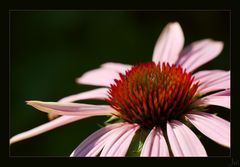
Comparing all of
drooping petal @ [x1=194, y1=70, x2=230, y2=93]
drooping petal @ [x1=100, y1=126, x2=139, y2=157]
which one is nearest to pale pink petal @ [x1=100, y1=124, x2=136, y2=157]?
drooping petal @ [x1=100, y1=126, x2=139, y2=157]

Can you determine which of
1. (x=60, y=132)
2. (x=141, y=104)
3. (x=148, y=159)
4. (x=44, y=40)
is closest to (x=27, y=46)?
(x=44, y=40)

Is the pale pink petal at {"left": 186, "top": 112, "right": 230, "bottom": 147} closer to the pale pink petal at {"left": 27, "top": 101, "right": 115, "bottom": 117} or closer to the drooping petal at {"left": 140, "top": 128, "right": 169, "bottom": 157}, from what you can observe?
the drooping petal at {"left": 140, "top": 128, "right": 169, "bottom": 157}

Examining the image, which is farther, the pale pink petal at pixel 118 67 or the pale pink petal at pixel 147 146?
the pale pink petal at pixel 118 67

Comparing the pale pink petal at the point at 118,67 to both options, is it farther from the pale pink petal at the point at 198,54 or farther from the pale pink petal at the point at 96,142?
the pale pink petal at the point at 96,142

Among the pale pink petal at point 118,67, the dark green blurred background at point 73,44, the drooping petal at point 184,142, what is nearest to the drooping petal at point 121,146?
the drooping petal at point 184,142

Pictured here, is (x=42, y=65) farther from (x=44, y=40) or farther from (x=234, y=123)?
(x=234, y=123)

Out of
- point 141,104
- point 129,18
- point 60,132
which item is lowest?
point 60,132
